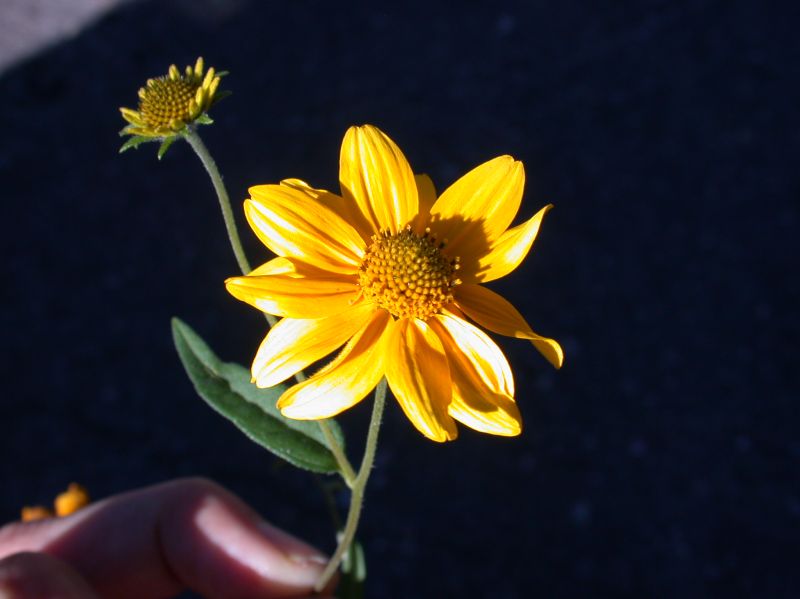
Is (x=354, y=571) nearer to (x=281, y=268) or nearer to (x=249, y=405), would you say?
(x=249, y=405)

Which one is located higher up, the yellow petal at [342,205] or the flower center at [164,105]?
the flower center at [164,105]

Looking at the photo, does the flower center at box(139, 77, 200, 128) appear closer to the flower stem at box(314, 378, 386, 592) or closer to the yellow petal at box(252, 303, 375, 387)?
A: the yellow petal at box(252, 303, 375, 387)

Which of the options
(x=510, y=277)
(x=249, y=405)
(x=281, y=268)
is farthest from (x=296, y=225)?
(x=510, y=277)

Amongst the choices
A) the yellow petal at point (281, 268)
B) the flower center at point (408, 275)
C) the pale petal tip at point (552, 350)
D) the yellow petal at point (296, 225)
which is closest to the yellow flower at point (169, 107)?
the yellow petal at point (296, 225)

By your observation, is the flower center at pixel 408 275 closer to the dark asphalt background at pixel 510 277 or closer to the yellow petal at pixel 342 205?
the yellow petal at pixel 342 205

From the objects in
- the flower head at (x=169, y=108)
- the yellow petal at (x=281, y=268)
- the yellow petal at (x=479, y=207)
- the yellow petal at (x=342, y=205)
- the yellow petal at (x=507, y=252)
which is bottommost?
the yellow petal at (x=507, y=252)

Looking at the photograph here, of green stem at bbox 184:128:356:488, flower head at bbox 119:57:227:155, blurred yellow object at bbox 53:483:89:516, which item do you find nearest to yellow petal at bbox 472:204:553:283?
green stem at bbox 184:128:356:488
